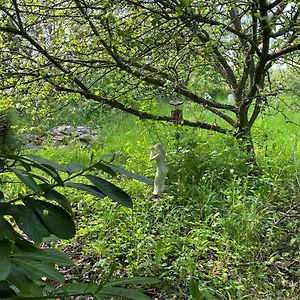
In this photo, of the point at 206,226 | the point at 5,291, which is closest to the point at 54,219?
the point at 5,291

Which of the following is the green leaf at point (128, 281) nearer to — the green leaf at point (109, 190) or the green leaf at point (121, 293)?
the green leaf at point (121, 293)

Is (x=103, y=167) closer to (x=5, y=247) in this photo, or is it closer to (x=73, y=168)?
(x=73, y=168)

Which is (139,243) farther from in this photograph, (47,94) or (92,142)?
(92,142)

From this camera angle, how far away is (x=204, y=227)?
283 cm

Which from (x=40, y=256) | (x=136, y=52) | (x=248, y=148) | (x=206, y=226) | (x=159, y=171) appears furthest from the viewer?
(x=248, y=148)

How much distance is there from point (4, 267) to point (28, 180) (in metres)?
0.24

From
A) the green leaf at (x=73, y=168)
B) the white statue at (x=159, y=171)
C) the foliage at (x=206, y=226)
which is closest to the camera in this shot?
the green leaf at (x=73, y=168)

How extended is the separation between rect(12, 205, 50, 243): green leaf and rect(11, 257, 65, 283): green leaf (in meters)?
0.09

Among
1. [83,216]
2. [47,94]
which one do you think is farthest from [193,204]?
[47,94]

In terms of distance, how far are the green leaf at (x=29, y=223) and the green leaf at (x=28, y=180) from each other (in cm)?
3

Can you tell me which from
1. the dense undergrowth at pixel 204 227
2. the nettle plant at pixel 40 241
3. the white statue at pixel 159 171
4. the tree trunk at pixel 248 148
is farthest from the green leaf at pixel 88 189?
the tree trunk at pixel 248 148

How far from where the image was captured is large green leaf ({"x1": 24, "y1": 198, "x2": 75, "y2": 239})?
2.18ft

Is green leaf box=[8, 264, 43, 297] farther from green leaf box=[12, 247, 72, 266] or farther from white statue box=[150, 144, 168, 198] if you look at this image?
white statue box=[150, 144, 168, 198]

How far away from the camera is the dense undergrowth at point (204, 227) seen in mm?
2422
